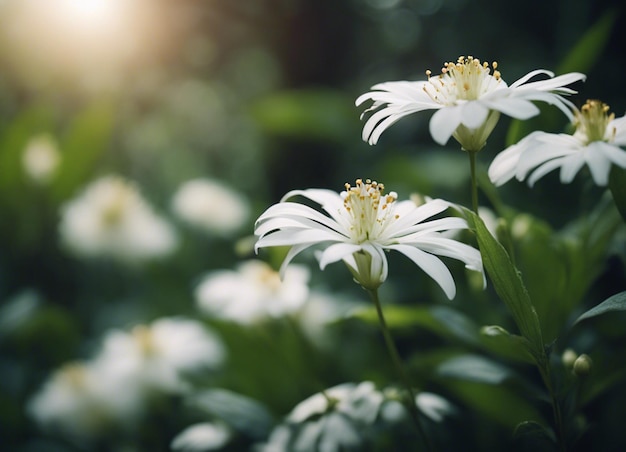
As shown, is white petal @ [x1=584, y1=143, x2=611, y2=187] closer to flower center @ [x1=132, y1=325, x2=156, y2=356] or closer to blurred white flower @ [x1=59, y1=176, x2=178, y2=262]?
flower center @ [x1=132, y1=325, x2=156, y2=356]

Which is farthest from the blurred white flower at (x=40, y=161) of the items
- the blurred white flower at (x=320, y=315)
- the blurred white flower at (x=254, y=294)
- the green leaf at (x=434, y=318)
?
the green leaf at (x=434, y=318)

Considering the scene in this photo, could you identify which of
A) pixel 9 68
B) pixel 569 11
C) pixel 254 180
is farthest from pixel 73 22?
pixel 569 11

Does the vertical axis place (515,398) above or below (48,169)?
below

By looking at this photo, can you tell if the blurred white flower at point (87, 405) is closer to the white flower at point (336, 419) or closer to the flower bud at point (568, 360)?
the white flower at point (336, 419)

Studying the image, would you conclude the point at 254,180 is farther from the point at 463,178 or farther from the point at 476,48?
the point at 463,178

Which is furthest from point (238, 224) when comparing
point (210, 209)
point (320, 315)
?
point (320, 315)

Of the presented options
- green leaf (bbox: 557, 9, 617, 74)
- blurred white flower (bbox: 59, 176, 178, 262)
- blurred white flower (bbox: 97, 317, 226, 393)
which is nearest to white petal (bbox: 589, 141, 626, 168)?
green leaf (bbox: 557, 9, 617, 74)
